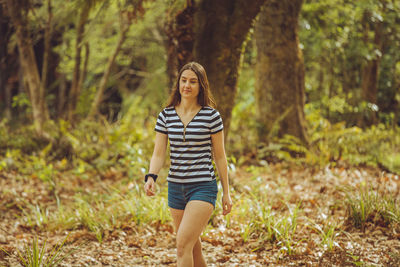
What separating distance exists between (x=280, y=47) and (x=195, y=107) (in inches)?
252

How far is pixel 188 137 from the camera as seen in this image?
10.4 ft

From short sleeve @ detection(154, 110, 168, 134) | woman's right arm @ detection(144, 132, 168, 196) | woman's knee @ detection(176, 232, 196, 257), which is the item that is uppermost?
short sleeve @ detection(154, 110, 168, 134)

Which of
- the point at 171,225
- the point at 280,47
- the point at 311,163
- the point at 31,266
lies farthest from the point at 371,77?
the point at 31,266

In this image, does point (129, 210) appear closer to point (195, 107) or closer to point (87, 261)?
point (87, 261)

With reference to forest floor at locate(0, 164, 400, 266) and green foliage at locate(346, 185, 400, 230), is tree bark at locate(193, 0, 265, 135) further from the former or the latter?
green foliage at locate(346, 185, 400, 230)

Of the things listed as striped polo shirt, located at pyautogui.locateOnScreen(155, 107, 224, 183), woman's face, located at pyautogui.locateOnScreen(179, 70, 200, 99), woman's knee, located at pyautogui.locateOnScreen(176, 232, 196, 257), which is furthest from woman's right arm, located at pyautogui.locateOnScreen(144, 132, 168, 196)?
woman's knee, located at pyautogui.locateOnScreen(176, 232, 196, 257)

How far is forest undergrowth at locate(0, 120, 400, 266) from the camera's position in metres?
4.39

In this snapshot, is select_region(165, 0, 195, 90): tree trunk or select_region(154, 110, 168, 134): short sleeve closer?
select_region(154, 110, 168, 134): short sleeve

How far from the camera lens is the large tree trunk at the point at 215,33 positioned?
5.36 metres

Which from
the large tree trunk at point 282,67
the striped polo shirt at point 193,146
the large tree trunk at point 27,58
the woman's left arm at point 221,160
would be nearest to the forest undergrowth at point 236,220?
the large tree trunk at point 282,67

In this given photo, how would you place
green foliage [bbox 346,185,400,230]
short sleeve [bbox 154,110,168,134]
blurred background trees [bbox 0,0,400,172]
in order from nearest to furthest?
short sleeve [bbox 154,110,168,134], green foliage [bbox 346,185,400,230], blurred background trees [bbox 0,0,400,172]

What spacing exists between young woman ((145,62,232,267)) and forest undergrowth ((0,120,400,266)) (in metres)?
1.27

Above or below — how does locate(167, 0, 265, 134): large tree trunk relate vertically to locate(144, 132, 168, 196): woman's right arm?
above

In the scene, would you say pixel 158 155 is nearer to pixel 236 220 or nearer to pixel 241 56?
pixel 236 220
